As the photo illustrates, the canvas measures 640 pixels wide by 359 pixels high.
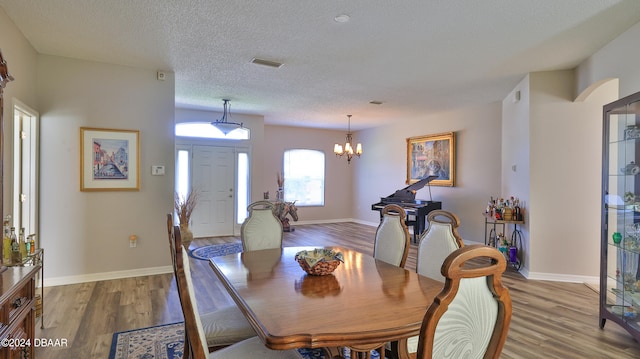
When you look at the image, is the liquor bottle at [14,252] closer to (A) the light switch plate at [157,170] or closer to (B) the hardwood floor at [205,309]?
(B) the hardwood floor at [205,309]

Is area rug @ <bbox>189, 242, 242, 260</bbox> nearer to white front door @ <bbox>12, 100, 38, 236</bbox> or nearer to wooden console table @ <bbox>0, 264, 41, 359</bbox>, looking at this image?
white front door @ <bbox>12, 100, 38, 236</bbox>

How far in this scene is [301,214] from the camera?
30.1 feet

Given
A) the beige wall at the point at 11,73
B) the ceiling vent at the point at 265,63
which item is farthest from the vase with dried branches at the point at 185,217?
the ceiling vent at the point at 265,63

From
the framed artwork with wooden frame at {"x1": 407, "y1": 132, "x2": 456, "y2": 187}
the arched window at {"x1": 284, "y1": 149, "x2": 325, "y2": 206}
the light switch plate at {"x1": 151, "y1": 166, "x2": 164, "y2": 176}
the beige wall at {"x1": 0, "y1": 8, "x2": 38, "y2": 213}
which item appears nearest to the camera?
the beige wall at {"x1": 0, "y1": 8, "x2": 38, "y2": 213}

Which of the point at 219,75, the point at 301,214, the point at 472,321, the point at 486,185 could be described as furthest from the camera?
the point at 301,214

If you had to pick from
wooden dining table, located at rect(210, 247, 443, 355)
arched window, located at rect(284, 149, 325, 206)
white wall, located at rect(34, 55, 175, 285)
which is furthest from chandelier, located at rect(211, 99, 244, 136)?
wooden dining table, located at rect(210, 247, 443, 355)

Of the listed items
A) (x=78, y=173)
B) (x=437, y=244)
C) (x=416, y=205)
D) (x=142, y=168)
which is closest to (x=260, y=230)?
(x=437, y=244)

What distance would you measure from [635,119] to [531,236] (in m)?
2.02

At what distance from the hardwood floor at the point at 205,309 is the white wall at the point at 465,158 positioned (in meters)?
1.96

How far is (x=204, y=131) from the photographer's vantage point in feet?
23.5

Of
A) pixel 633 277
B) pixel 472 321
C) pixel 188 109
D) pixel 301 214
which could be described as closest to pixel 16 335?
pixel 472 321

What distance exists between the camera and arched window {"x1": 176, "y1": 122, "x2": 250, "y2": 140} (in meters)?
6.95

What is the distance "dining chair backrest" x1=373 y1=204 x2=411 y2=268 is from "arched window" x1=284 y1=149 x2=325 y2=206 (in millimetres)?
6261

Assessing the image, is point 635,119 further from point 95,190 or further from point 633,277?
point 95,190
